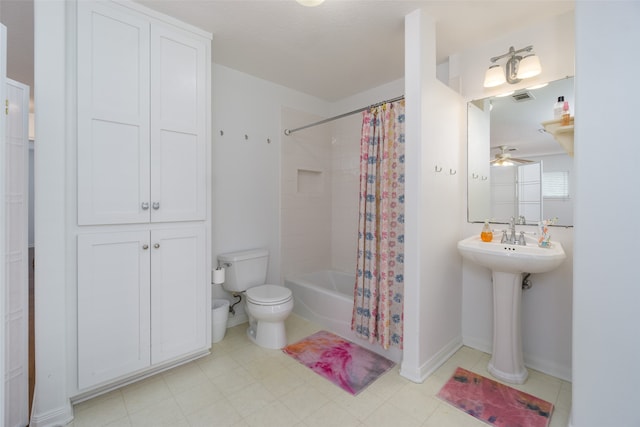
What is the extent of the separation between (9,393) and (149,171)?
1266mm

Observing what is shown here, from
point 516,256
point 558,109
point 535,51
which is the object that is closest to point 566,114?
point 558,109

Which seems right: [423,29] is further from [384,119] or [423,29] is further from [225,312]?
[225,312]

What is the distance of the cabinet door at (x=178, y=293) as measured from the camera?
1.87 m

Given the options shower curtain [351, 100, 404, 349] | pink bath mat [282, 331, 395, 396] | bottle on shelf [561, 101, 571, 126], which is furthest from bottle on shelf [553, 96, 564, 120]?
pink bath mat [282, 331, 395, 396]

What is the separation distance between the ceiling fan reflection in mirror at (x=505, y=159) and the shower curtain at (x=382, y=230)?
783 millimetres

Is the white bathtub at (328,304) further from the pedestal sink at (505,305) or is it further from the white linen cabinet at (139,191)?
the white linen cabinet at (139,191)

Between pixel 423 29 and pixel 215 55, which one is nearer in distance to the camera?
pixel 423 29

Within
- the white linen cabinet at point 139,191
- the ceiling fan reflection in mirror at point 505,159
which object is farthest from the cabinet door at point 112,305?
the ceiling fan reflection in mirror at point 505,159

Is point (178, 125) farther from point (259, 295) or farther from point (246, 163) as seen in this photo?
point (259, 295)

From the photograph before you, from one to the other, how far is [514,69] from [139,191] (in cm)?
263

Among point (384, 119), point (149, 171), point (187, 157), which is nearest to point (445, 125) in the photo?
point (384, 119)

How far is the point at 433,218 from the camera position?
79.1 inches

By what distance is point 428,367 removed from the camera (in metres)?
2.00

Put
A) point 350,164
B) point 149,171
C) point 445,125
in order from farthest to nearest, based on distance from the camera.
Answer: point 350,164 → point 445,125 → point 149,171
